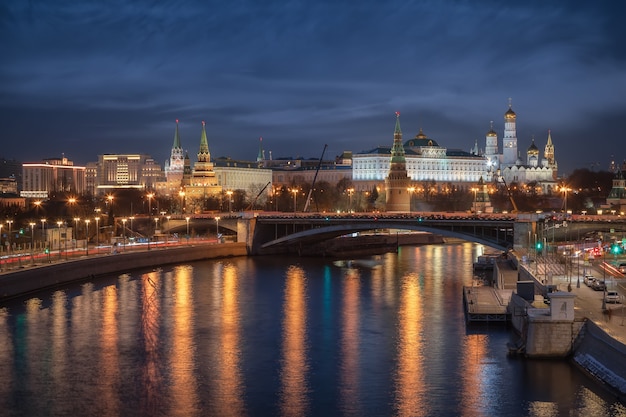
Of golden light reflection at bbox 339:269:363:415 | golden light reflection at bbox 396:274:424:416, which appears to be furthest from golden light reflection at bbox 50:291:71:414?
golden light reflection at bbox 396:274:424:416

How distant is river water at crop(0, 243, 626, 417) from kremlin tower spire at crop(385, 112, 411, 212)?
69.4 meters

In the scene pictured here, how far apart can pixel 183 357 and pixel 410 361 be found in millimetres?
6476

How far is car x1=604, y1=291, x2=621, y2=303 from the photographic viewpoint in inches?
1124

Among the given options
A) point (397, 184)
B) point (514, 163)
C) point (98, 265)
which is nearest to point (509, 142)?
point (514, 163)

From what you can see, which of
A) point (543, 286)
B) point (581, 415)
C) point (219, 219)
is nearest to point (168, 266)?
point (219, 219)

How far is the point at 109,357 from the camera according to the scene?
28125mm

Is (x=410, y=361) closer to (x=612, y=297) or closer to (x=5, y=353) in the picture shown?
(x=612, y=297)

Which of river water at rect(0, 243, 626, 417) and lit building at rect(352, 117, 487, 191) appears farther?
lit building at rect(352, 117, 487, 191)

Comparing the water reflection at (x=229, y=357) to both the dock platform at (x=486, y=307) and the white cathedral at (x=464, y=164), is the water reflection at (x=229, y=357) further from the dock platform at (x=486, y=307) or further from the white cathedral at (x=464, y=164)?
the white cathedral at (x=464, y=164)

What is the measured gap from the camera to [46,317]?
34000mm

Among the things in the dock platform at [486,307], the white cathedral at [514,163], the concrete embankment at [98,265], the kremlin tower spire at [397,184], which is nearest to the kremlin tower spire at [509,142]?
the white cathedral at [514,163]

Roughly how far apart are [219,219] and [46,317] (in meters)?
33.1

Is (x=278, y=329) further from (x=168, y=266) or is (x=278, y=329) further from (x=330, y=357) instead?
(x=168, y=266)

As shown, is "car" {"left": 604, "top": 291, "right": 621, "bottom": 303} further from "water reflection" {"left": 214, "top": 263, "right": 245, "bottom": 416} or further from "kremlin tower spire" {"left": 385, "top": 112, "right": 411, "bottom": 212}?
"kremlin tower spire" {"left": 385, "top": 112, "right": 411, "bottom": 212}
